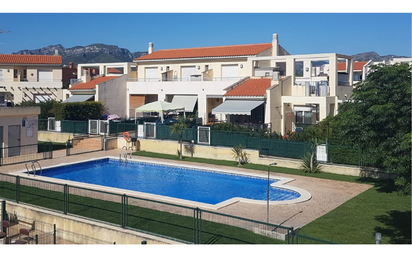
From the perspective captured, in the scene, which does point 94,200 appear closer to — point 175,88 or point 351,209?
point 351,209

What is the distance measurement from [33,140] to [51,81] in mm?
24163

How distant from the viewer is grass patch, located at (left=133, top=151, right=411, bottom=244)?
15039mm

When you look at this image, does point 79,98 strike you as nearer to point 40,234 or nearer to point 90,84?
point 90,84

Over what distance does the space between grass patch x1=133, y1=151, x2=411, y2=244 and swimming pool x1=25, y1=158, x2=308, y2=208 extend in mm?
2997

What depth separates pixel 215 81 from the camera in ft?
144

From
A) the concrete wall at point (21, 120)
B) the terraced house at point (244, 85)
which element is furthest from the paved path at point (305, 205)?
the terraced house at point (244, 85)

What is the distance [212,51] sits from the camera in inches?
1935

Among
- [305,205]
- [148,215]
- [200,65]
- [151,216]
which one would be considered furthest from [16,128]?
[305,205]

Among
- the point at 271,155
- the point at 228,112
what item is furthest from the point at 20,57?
the point at 271,155

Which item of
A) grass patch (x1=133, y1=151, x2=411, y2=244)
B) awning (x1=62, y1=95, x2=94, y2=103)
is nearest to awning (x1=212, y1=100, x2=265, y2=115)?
grass patch (x1=133, y1=151, x2=411, y2=244)

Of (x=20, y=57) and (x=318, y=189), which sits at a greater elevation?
(x=20, y=57)

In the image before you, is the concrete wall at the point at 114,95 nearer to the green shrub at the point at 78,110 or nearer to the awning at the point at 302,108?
the green shrub at the point at 78,110

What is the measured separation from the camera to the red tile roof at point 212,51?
46281 millimetres

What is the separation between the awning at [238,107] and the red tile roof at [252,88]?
0.73m
